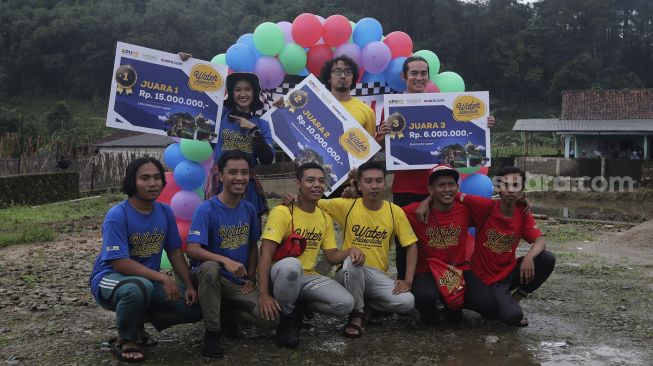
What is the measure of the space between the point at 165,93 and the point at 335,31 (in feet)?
7.24

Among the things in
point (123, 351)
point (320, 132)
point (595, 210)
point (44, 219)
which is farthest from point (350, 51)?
point (595, 210)

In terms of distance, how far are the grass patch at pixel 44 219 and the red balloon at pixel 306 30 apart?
19.1 feet

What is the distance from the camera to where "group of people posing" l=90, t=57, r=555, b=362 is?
3787 millimetres

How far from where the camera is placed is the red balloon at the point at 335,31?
657 cm

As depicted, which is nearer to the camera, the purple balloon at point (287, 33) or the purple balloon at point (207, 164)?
the purple balloon at point (207, 164)

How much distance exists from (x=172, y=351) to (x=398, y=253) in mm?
1997

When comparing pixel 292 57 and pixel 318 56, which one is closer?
pixel 292 57

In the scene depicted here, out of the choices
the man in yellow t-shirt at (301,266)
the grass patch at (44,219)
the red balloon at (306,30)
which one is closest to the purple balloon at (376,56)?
the red balloon at (306,30)

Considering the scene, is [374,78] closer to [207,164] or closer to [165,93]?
[207,164]

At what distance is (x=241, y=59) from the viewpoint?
631cm

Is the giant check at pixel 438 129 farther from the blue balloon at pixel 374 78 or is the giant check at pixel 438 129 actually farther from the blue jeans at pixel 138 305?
the blue jeans at pixel 138 305

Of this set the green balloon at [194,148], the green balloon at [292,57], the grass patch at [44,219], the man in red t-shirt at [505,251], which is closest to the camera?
the man in red t-shirt at [505,251]

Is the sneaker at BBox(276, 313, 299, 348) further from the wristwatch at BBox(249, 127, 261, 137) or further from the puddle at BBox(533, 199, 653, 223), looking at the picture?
the puddle at BBox(533, 199, 653, 223)

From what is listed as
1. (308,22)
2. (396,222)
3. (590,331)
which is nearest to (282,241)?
(396,222)
